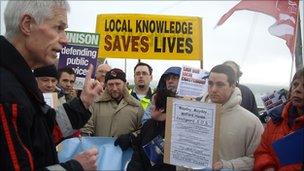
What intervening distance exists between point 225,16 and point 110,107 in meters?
4.06

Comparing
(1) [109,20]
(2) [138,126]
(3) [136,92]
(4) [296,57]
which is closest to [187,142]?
(2) [138,126]

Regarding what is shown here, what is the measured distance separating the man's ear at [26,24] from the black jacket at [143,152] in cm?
241

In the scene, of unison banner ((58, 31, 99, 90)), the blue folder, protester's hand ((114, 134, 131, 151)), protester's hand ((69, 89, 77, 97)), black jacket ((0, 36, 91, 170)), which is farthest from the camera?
unison banner ((58, 31, 99, 90))

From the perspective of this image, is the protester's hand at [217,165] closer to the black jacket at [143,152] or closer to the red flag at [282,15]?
the black jacket at [143,152]

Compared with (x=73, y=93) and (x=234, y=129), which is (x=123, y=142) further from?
(x=73, y=93)

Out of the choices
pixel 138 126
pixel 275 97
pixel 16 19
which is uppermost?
pixel 16 19

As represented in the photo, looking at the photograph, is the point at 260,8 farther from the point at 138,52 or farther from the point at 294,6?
the point at 138,52

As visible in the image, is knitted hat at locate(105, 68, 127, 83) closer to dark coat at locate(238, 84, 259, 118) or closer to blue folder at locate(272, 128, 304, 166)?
dark coat at locate(238, 84, 259, 118)

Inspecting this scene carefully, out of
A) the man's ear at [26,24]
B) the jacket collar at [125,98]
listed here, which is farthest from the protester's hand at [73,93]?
the man's ear at [26,24]

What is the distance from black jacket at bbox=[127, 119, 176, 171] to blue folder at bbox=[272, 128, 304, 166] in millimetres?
1235

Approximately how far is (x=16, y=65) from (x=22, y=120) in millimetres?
268

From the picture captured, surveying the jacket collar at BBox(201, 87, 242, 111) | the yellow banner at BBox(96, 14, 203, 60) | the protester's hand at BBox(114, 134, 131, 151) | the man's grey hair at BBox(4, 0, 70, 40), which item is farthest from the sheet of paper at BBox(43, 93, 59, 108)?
the yellow banner at BBox(96, 14, 203, 60)

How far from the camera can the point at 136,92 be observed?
22.4 feet

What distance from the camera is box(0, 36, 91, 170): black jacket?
1731 millimetres
